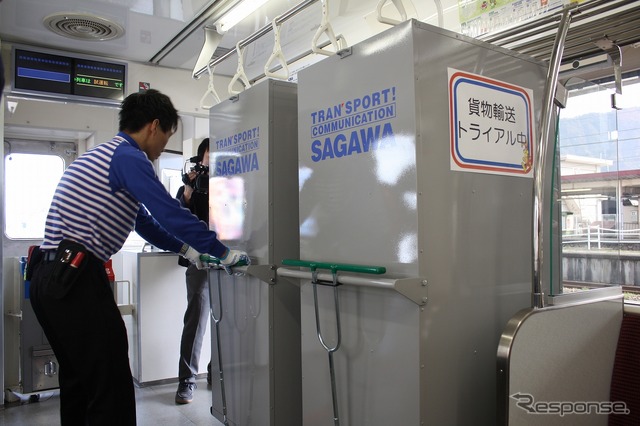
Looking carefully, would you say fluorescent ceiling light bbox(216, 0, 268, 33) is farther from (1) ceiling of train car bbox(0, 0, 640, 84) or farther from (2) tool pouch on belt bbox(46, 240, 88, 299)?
(2) tool pouch on belt bbox(46, 240, 88, 299)

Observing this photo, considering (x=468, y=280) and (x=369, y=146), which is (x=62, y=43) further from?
(x=468, y=280)

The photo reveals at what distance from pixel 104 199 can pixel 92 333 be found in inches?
22.0

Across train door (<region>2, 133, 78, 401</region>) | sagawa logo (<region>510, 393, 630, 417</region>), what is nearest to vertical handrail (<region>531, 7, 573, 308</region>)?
sagawa logo (<region>510, 393, 630, 417</region>)

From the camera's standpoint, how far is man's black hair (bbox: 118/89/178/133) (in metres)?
2.45

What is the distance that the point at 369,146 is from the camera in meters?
2.04

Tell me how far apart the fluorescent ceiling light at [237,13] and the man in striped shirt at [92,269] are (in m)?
1.70

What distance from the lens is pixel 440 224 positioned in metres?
1.92

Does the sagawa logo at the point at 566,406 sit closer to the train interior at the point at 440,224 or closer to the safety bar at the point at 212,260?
the train interior at the point at 440,224

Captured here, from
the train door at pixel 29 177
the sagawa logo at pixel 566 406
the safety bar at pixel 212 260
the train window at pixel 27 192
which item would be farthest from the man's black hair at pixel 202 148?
the train window at pixel 27 192

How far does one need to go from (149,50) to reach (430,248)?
12.5 feet

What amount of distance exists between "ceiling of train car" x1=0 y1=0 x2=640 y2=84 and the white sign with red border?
3.44 feet

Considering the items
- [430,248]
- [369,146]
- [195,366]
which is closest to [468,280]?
[430,248]

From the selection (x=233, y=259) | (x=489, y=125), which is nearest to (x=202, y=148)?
(x=233, y=259)

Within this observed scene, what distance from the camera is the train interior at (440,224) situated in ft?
6.22
